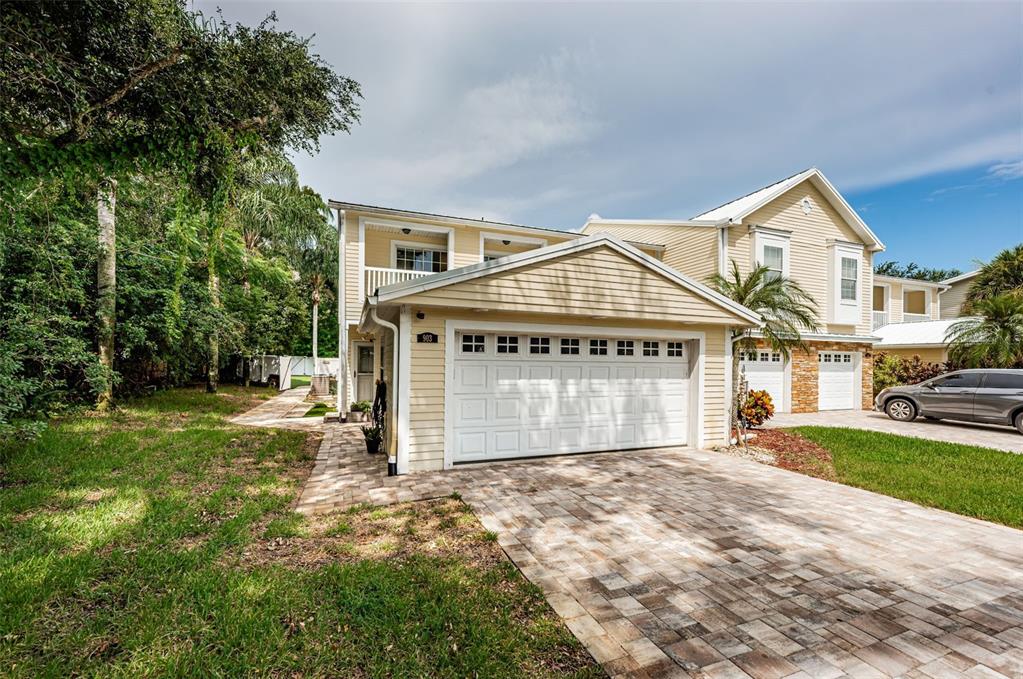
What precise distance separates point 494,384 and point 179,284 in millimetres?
9296

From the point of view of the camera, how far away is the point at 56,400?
795cm

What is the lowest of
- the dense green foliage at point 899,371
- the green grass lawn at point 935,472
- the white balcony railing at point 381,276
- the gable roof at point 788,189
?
the green grass lawn at point 935,472

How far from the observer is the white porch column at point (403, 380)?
6027mm

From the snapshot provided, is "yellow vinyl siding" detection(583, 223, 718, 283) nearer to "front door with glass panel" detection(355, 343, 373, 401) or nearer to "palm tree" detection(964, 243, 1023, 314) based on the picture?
"front door with glass panel" detection(355, 343, 373, 401)

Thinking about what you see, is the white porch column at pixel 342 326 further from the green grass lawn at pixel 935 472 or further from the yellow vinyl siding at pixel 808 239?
the yellow vinyl siding at pixel 808 239

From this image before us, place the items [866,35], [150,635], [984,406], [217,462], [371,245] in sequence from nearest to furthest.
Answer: [150,635] → [217,462] → [866,35] → [984,406] → [371,245]

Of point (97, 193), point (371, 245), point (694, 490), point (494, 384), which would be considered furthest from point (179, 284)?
point (694, 490)

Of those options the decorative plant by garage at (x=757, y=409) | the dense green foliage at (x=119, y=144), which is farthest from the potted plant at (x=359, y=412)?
the decorative plant by garage at (x=757, y=409)

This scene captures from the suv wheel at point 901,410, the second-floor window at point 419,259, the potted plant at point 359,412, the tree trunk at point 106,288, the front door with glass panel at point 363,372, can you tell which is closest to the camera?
the tree trunk at point 106,288

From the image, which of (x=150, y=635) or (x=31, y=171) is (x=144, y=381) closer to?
(x=31, y=171)

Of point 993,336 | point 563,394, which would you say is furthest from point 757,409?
Answer: point 993,336

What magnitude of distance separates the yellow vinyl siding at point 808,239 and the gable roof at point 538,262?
722 cm

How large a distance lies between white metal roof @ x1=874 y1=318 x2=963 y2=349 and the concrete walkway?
4.54 m

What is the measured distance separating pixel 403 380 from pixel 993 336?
59.2 ft
